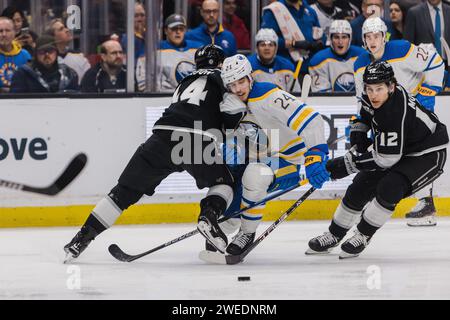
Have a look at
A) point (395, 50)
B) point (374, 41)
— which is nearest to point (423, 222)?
point (395, 50)

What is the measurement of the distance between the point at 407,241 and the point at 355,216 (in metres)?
0.77

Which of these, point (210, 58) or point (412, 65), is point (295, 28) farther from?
point (210, 58)

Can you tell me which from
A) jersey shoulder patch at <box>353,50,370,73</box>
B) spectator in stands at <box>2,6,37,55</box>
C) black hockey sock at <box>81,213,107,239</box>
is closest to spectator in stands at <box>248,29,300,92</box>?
jersey shoulder patch at <box>353,50,370,73</box>

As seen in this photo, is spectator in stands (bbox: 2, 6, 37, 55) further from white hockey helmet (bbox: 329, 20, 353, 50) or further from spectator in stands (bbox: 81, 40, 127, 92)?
white hockey helmet (bbox: 329, 20, 353, 50)

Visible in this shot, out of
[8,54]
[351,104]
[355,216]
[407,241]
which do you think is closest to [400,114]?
[355,216]

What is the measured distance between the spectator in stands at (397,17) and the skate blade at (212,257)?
9.08 feet

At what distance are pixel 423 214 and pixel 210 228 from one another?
224 centimetres

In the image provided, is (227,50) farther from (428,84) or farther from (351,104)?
(428,84)

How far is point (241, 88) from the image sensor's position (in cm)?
584

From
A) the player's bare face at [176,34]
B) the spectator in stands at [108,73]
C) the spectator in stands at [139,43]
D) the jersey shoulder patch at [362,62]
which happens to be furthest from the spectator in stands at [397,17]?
the spectator in stands at [108,73]

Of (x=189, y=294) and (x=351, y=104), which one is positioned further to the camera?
(x=351, y=104)

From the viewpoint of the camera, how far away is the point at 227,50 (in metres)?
7.87

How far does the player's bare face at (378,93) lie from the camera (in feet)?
19.0

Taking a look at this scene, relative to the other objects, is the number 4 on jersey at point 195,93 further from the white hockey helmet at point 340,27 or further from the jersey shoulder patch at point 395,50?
the white hockey helmet at point 340,27
